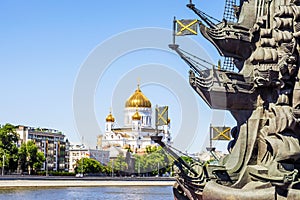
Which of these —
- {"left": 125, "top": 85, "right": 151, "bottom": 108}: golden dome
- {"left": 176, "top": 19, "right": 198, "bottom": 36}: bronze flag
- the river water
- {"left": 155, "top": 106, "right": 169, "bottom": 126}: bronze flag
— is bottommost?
the river water

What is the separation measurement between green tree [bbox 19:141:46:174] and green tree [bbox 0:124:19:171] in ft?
4.82

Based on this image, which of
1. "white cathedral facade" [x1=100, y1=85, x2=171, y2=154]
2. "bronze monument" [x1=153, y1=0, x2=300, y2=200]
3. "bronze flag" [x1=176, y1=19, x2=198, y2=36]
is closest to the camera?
"bronze monument" [x1=153, y1=0, x2=300, y2=200]

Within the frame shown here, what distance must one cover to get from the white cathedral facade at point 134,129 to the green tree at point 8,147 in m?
32.4

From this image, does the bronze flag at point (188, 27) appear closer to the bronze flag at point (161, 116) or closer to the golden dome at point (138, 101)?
the bronze flag at point (161, 116)

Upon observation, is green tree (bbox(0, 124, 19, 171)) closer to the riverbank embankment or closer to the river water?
the riverbank embankment

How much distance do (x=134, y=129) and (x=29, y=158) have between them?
3434 centimetres

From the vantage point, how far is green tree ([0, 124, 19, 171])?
6706 cm

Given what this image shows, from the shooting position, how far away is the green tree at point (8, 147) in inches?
2640

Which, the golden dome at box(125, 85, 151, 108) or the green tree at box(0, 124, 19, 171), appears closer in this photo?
the green tree at box(0, 124, 19, 171)

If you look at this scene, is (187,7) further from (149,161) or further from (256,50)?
(149,161)

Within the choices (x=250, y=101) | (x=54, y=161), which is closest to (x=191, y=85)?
(x=250, y=101)

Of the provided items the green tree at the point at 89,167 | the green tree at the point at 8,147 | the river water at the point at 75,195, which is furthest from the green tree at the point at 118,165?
the river water at the point at 75,195

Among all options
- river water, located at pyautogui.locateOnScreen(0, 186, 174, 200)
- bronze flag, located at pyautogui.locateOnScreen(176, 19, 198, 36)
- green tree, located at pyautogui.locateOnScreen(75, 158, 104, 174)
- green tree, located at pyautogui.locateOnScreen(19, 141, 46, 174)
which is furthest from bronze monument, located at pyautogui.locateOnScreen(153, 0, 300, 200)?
green tree, located at pyautogui.locateOnScreen(75, 158, 104, 174)

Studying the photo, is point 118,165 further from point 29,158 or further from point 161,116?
point 161,116
